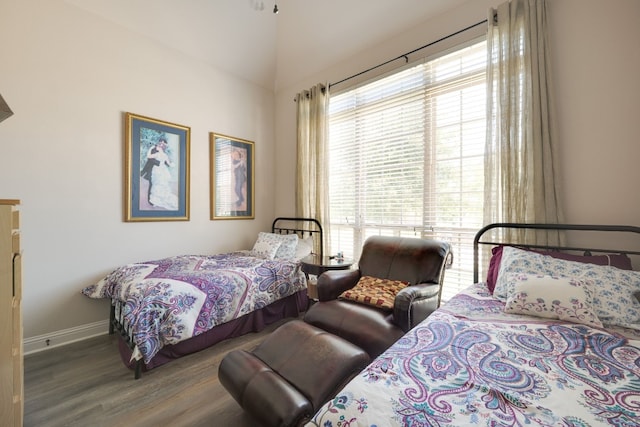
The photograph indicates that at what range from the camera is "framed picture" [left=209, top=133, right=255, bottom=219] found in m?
3.44

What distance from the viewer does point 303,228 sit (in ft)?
12.0

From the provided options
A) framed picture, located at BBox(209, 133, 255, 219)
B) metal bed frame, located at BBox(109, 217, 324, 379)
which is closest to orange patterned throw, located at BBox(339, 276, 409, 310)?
metal bed frame, located at BBox(109, 217, 324, 379)

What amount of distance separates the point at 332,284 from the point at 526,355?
4.58 feet

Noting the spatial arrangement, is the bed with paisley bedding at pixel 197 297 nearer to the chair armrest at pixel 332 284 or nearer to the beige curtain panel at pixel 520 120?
the chair armrest at pixel 332 284

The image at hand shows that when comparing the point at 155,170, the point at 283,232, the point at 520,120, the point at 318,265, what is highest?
the point at 520,120

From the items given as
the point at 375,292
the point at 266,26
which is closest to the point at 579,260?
the point at 375,292

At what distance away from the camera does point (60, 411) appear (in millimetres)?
1581

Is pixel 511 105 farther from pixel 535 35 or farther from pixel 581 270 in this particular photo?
pixel 581 270

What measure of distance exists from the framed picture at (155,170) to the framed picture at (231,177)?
0.35m

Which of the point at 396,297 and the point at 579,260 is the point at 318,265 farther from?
the point at 579,260

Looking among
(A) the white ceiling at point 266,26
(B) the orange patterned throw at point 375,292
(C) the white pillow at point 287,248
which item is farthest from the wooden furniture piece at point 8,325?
(A) the white ceiling at point 266,26

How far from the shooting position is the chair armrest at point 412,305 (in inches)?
67.7

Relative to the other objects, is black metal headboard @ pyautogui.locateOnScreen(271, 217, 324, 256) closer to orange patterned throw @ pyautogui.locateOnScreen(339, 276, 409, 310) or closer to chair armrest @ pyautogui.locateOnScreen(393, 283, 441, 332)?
orange patterned throw @ pyautogui.locateOnScreen(339, 276, 409, 310)

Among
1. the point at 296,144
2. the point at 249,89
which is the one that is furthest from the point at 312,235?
the point at 249,89
